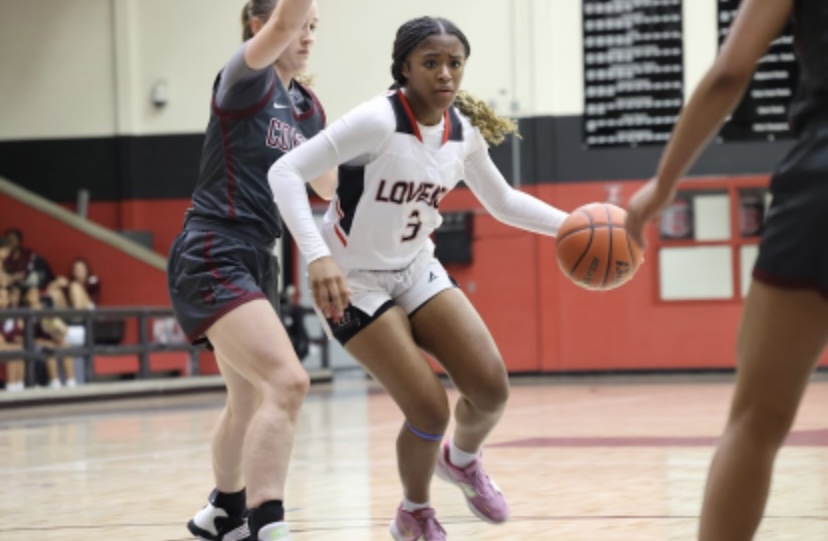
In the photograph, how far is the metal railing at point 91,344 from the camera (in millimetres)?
13797

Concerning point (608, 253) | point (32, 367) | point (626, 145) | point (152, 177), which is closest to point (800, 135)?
point (608, 253)

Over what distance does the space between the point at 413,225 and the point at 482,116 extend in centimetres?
49

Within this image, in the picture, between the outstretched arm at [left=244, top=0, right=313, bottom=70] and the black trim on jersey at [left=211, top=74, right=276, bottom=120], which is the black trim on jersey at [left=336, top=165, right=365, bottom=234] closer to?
the black trim on jersey at [left=211, top=74, right=276, bottom=120]

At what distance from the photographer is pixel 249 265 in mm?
4578

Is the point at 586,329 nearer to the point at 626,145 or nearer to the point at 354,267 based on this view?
the point at 626,145

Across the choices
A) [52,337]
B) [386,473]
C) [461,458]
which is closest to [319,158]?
[461,458]

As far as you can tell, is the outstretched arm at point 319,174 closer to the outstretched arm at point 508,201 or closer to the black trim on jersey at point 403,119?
the black trim on jersey at point 403,119

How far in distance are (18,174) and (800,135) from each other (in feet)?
58.6

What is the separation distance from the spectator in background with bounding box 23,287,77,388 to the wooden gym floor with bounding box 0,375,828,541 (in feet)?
4.15

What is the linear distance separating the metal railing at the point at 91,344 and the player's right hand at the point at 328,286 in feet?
29.8

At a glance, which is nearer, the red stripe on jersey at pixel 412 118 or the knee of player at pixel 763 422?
the knee of player at pixel 763 422

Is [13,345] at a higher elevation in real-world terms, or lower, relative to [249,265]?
lower

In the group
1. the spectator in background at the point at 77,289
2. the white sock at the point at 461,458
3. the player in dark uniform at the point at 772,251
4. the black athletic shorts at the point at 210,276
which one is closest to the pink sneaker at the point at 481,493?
the white sock at the point at 461,458

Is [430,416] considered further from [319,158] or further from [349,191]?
[319,158]
